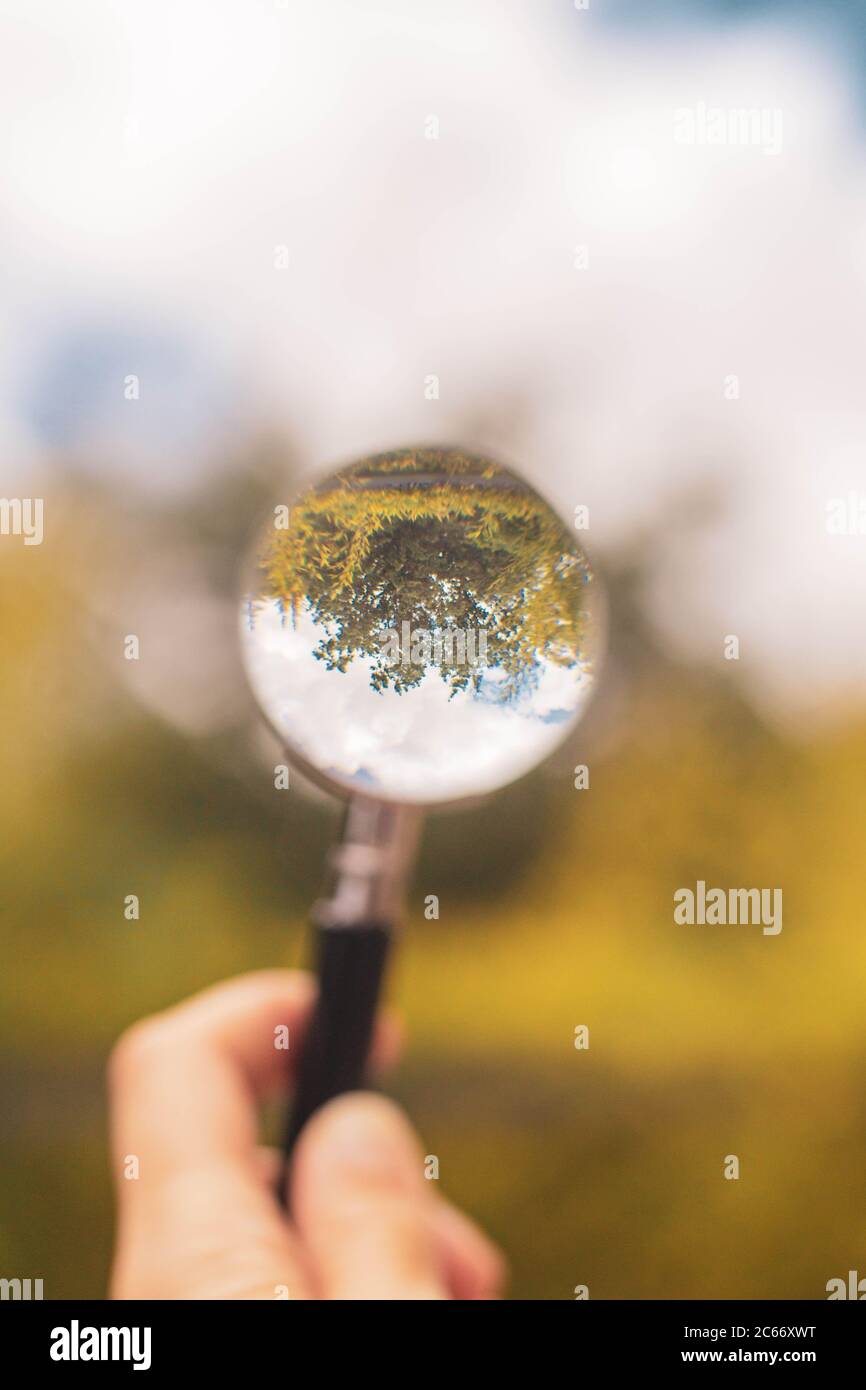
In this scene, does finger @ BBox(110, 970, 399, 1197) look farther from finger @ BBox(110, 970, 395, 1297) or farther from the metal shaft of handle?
the metal shaft of handle

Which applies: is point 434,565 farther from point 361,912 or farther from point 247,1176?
point 247,1176

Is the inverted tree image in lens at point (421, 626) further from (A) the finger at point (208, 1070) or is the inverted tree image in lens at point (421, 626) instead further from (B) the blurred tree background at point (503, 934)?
(B) the blurred tree background at point (503, 934)

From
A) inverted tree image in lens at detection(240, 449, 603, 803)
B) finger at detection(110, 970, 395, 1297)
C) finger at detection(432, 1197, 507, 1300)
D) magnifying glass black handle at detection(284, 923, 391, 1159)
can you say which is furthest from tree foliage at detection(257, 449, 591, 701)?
finger at detection(432, 1197, 507, 1300)

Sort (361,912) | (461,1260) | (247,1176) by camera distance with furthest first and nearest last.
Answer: (461,1260) < (247,1176) < (361,912)

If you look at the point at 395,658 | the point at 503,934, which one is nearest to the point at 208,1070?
the point at 395,658

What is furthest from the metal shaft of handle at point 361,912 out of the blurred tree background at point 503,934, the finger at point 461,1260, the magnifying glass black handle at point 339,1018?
A: the blurred tree background at point 503,934
